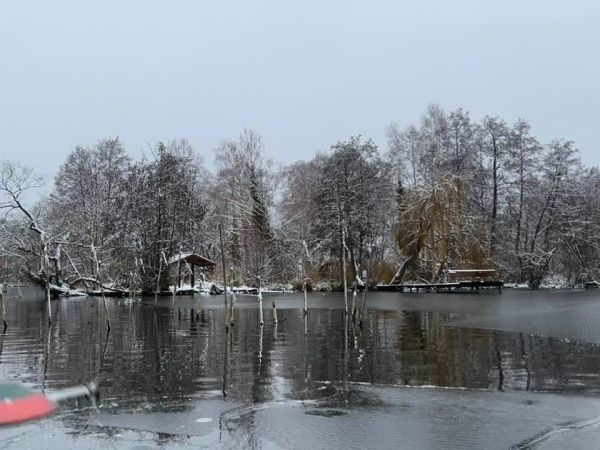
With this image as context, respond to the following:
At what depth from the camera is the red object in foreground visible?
14.3 feet

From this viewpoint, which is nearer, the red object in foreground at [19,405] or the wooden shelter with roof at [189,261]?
the red object in foreground at [19,405]

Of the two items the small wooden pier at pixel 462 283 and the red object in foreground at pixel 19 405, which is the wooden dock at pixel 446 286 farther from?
the red object in foreground at pixel 19 405

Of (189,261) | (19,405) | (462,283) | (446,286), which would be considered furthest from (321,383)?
(189,261)

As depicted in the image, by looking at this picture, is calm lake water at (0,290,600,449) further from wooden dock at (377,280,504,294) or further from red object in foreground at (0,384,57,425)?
wooden dock at (377,280,504,294)

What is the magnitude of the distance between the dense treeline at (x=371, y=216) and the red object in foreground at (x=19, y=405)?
150 ft

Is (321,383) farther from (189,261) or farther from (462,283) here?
(189,261)

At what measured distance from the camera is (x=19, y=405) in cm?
445

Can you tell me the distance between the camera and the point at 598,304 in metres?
29.4

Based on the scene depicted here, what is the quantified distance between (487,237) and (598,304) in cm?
2151

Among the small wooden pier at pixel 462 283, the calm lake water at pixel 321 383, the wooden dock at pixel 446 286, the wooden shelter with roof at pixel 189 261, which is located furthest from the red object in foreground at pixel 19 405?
the wooden shelter with roof at pixel 189 261

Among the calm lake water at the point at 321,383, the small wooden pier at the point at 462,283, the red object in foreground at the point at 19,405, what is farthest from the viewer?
the small wooden pier at the point at 462,283

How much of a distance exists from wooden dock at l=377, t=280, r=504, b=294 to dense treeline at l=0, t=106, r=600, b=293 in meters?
1.36

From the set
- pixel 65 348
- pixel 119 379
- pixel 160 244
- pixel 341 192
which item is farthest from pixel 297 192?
pixel 119 379

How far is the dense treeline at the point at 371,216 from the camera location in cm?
5016
